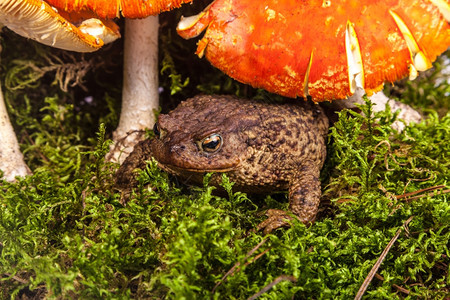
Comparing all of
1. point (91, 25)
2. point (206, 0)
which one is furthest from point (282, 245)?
point (206, 0)

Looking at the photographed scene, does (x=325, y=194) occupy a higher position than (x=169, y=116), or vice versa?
(x=169, y=116)

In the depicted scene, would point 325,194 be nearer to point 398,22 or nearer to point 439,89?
point 398,22

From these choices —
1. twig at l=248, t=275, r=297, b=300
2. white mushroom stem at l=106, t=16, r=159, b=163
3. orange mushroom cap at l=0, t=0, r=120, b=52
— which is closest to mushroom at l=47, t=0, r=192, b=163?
white mushroom stem at l=106, t=16, r=159, b=163

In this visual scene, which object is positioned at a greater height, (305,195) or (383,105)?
(383,105)

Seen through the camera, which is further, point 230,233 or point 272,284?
point 230,233

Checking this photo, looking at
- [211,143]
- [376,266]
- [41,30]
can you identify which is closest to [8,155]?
[41,30]

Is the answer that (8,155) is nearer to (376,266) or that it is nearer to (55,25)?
(55,25)
